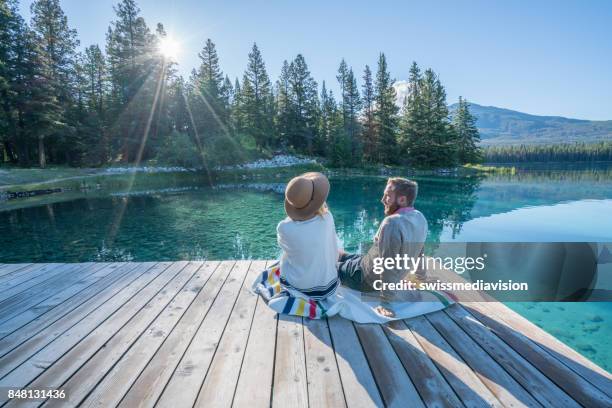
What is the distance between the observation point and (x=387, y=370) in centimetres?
192

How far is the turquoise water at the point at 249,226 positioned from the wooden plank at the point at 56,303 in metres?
3.49

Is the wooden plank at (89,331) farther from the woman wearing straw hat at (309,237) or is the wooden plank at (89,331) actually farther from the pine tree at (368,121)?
the pine tree at (368,121)

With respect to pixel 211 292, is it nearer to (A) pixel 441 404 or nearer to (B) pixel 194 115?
(A) pixel 441 404

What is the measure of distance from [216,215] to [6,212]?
9184 mm

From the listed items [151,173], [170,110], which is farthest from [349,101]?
[151,173]

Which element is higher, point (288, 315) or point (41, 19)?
point (41, 19)

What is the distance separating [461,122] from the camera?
39.7 m

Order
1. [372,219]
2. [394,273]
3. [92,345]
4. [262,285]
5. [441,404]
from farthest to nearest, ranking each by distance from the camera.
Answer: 1. [372,219]
2. [262,285]
3. [394,273]
4. [92,345]
5. [441,404]

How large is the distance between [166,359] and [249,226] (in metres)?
7.74

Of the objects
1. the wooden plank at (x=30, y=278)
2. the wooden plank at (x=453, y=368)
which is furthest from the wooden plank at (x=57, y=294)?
the wooden plank at (x=453, y=368)

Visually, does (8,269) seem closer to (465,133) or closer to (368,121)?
(368,121)

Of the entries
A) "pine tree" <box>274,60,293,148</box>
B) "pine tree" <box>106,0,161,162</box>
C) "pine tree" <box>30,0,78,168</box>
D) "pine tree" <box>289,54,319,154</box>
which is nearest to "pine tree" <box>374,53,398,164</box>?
"pine tree" <box>289,54,319,154</box>

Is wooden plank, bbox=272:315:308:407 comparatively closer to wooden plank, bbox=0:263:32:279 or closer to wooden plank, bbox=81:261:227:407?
wooden plank, bbox=81:261:227:407

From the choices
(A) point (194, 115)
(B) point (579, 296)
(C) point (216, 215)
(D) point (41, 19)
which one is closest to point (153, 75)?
(A) point (194, 115)
